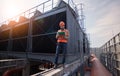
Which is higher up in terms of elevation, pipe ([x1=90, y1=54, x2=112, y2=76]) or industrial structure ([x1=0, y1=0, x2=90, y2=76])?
industrial structure ([x1=0, y1=0, x2=90, y2=76])

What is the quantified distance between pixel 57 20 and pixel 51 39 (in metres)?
1.75

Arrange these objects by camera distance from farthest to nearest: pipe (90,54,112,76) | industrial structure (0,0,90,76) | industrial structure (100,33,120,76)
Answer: pipe (90,54,112,76) → industrial structure (100,33,120,76) → industrial structure (0,0,90,76)

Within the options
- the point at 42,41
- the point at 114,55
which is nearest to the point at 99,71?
the point at 114,55

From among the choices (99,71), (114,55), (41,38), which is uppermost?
(41,38)

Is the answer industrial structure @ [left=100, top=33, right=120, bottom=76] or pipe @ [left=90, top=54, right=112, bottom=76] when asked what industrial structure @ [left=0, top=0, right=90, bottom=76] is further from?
pipe @ [left=90, top=54, right=112, bottom=76]

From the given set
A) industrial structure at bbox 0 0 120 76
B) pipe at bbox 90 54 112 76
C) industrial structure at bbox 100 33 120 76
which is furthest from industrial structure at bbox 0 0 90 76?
pipe at bbox 90 54 112 76

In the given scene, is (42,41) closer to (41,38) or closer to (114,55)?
(41,38)

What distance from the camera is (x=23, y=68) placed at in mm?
12828

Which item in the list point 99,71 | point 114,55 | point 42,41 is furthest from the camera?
point 99,71

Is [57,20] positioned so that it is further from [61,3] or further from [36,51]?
[36,51]

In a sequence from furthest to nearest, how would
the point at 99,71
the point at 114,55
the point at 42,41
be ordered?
the point at 99,71 < the point at 114,55 < the point at 42,41

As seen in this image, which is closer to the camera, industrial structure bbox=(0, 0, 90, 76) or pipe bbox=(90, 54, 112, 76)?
industrial structure bbox=(0, 0, 90, 76)

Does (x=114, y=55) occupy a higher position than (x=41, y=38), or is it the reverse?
(x=41, y=38)

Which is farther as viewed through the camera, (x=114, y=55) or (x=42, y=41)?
(x=114, y=55)
